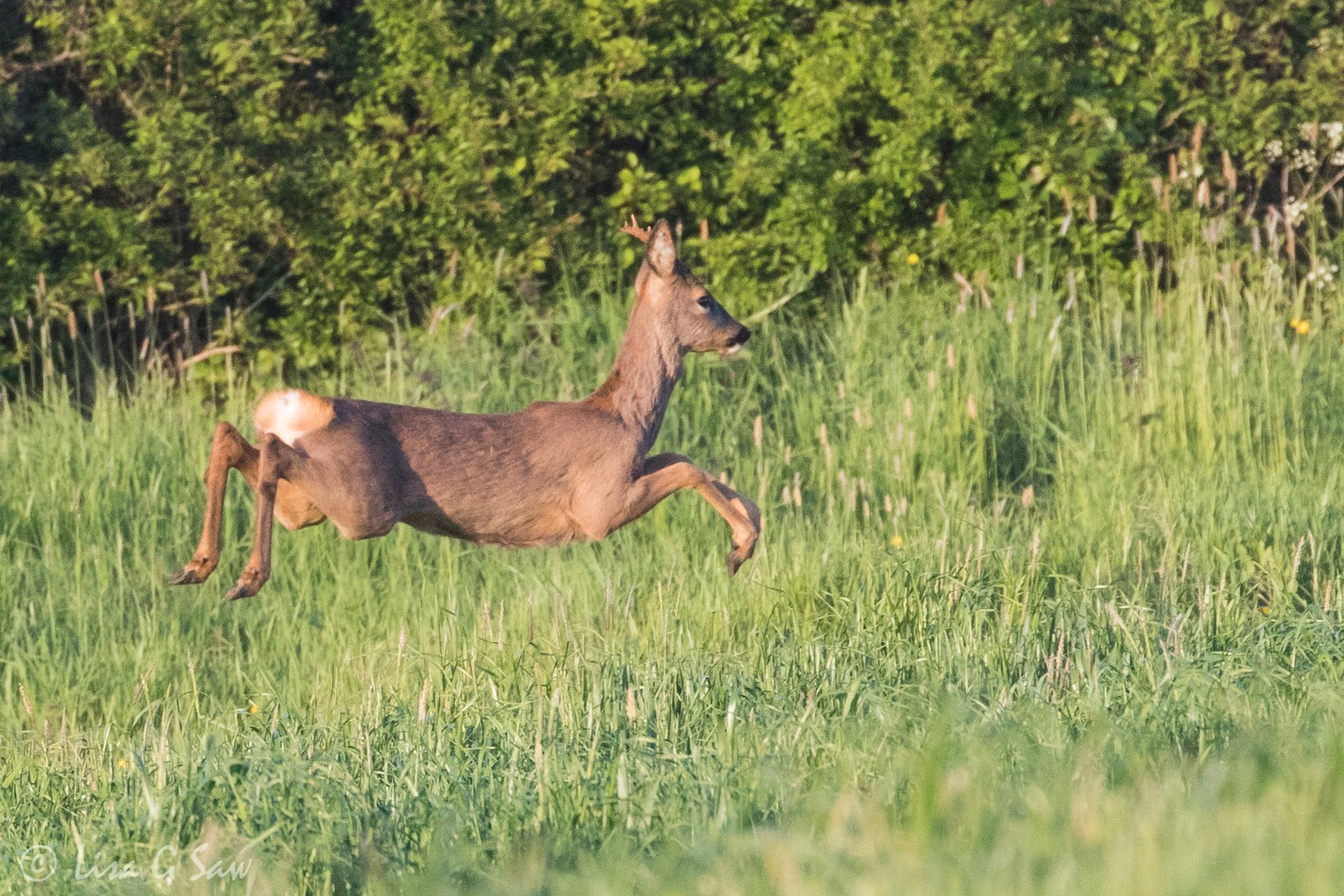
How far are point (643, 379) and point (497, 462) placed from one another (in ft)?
1.80

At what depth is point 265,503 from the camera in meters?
4.38

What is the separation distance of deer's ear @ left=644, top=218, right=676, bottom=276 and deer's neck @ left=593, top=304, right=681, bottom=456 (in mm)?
125

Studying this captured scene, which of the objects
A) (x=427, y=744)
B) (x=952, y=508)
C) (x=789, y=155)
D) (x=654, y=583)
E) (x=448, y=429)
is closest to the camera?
(x=448, y=429)

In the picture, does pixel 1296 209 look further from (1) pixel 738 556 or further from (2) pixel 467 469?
(2) pixel 467 469

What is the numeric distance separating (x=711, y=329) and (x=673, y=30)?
22.3 ft

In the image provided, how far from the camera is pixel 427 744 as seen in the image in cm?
527

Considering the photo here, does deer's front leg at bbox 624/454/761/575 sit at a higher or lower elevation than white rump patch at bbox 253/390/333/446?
lower

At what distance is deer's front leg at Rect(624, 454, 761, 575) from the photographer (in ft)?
16.0

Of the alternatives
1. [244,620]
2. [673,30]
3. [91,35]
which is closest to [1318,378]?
[673,30]

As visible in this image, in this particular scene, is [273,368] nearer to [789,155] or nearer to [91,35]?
[91,35]

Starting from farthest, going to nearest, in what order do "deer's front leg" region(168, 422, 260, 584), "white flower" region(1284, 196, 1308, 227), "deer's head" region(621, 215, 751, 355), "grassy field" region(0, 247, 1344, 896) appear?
"white flower" region(1284, 196, 1308, 227)
"deer's head" region(621, 215, 751, 355)
"deer's front leg" region(168, 422, 260, 584)
"grassy field" region(0, 247, 1344, 896)

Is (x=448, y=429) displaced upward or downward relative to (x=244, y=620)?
upward

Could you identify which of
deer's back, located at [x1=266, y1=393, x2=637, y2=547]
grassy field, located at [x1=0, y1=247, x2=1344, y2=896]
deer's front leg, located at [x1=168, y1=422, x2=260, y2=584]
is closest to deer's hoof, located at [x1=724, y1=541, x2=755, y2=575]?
deer's back, located at [x1=266, y1=393, x2=637, y2=547]

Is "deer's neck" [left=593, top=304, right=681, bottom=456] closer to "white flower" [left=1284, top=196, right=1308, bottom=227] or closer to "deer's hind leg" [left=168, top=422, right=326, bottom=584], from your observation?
"deer's hind leg" [left=168, top=422, right=326, bottom=584]
